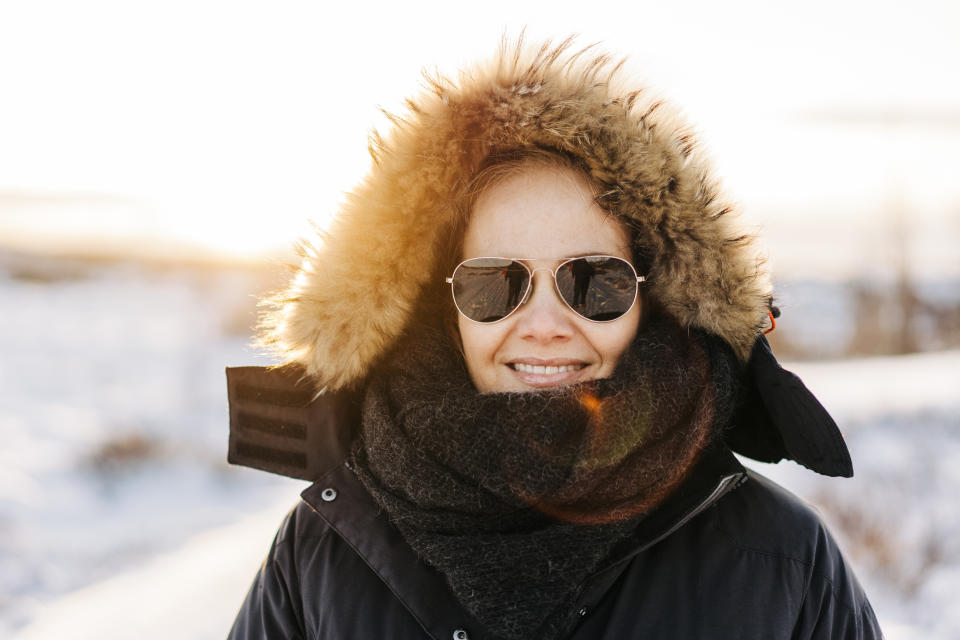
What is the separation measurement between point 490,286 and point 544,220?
0.22 m

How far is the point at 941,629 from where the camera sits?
148 inches

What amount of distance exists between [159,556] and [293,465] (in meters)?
4.25

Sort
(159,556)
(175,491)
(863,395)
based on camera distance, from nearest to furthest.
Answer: (159,556), (175,491), (863,395)

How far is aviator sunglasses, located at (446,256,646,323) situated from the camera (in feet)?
5.16

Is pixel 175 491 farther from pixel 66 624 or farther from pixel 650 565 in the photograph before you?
pixel 650 565

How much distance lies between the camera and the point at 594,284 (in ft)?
5.15

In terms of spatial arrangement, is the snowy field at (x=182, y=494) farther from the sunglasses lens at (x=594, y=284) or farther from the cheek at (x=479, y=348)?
the sunglasses lens at (x=594, y=284)

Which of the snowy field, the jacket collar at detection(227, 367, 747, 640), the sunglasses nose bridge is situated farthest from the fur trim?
the snowy field

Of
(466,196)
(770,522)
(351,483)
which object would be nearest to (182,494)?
(351,483)

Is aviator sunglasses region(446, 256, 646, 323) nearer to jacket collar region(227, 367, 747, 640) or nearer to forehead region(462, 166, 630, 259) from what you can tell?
forehead region(462, 166, 630, 259)

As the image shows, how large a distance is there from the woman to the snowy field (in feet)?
2.12

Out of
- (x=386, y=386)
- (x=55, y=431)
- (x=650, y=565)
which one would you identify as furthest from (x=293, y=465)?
(x=55, y=431)

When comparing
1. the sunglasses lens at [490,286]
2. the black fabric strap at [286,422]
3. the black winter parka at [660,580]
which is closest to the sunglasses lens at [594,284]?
the sunglasses lens at [490,286]

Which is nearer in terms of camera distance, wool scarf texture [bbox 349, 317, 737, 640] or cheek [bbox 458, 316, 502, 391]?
wool scarf texture [bbox 349, 317, 737, 640]
